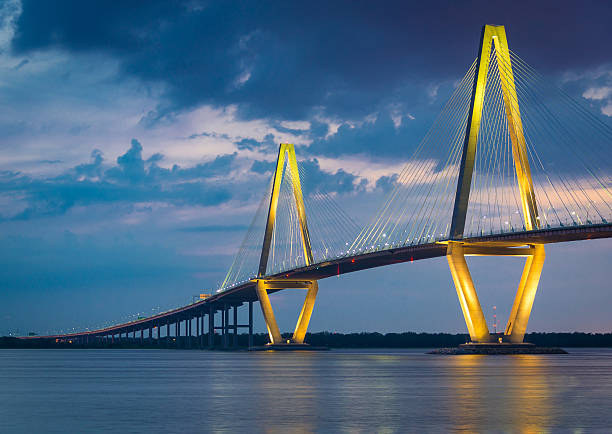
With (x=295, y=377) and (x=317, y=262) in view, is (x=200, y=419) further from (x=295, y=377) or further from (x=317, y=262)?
A: (x=317, y=262)

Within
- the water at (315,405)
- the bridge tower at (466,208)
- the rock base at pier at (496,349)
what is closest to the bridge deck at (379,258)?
the bridge tower at (466,208)

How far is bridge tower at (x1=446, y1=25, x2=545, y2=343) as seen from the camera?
58.8 m

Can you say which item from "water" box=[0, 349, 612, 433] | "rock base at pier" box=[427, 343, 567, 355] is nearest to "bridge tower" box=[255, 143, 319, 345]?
"rock base at pier" box=[427, 343, 567, 355]

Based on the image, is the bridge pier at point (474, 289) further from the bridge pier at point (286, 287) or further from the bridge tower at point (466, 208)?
the bridge pier at point (286, 287)

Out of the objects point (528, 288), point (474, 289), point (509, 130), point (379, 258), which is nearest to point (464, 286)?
point (474, 289)

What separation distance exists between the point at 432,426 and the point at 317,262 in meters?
67.5

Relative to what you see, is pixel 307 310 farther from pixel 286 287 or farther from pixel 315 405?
pixel 315 405

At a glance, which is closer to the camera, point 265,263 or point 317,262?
point 317,262

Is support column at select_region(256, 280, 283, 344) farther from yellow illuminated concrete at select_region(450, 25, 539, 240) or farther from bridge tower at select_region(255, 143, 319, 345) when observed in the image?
yellow illuminated concrete at select_region(450, 25, 539, 240)

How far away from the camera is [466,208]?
197 ft

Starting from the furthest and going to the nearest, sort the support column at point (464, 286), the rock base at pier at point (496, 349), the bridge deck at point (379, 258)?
the rock base at pier at point (496, 349)
the support column at point (464, 286)
the bridge deck at point (379, 258)

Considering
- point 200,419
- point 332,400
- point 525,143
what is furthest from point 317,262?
point 200,419

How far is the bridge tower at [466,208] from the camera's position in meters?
58.8

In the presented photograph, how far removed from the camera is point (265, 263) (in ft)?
323
